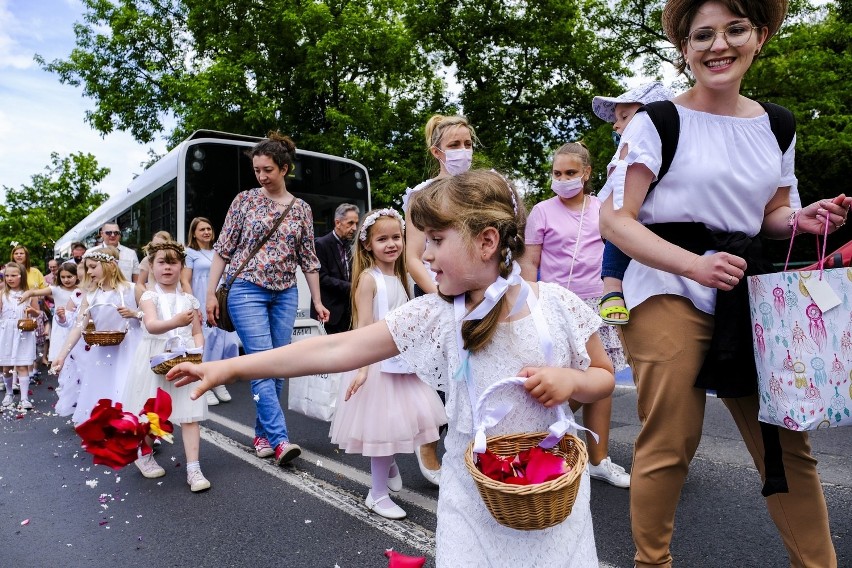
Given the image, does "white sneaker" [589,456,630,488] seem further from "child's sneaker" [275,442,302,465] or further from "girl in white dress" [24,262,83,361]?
"girl in white dress" [24,262,83,361]

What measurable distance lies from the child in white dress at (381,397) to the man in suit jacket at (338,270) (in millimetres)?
1776

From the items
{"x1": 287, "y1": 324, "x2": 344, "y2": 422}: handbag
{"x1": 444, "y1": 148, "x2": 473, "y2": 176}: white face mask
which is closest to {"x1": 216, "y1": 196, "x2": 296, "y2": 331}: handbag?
{"x1": 287, "y1": 324, "x2": 344, "y2": 422}: handbag

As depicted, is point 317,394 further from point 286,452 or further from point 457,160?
point 457,160

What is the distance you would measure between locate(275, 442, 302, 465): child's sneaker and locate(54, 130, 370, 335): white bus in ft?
18.9

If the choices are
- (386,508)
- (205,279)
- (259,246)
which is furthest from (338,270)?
(386,508)

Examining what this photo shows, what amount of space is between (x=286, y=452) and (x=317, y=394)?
0.49 meters

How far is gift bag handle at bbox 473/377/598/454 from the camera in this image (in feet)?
5.96

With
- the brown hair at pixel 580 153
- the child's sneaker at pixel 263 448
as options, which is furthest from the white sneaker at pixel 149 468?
the brown hair at pixel 580 153

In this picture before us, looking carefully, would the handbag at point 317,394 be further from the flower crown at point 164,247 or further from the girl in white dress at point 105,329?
the girl in white dress at point 105,329

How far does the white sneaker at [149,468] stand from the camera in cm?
500

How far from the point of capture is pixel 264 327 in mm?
5273

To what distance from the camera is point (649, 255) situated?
2.21 m

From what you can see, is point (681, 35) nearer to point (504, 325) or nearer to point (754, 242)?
point (754, 242)

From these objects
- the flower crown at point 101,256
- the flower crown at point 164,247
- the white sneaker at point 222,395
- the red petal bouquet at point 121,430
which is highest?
the flower crown at point 164,247
